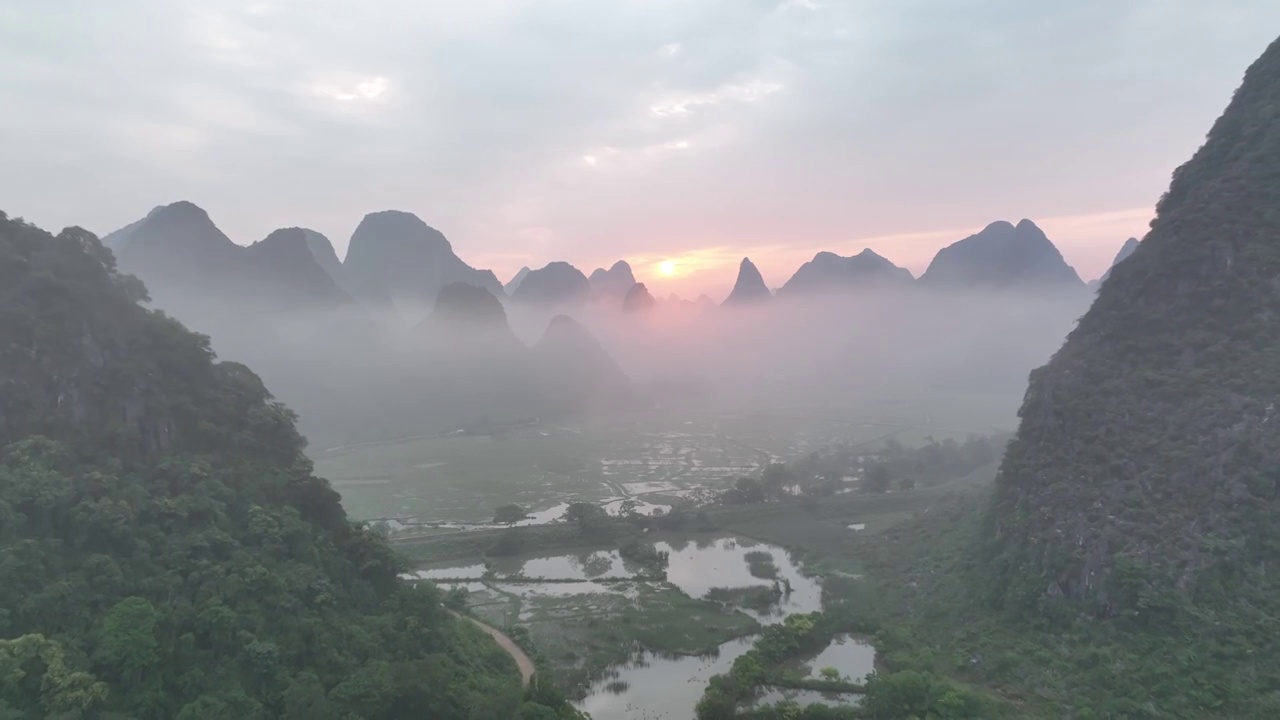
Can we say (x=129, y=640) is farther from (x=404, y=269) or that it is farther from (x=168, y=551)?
(x=404, y=269)

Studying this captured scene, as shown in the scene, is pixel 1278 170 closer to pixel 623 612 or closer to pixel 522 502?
pixel 623 612

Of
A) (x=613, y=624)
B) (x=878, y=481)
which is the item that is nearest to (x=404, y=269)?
(x=878, y=481)

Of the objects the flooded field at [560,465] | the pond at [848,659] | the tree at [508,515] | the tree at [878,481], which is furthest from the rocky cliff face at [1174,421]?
the tree at [508,515]

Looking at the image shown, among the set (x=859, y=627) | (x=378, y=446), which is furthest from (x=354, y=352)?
(x=859, y=627)

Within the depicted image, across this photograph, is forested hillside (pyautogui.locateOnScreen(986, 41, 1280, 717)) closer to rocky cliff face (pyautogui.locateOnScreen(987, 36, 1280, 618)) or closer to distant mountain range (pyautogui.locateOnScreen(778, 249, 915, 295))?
rocky cliff face (pyautogui.locateOnScreen(987, 36, 1280, 618))

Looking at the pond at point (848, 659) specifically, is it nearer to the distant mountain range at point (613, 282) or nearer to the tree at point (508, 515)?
the tree at point (508, 515)

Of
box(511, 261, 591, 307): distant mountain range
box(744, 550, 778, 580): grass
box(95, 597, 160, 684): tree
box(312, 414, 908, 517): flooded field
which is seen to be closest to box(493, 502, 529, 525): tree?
box(312, 414, 908, 517): flooded field

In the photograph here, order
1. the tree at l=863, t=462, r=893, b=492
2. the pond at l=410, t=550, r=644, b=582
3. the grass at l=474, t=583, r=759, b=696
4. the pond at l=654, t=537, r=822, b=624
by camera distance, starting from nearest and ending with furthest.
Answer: the grass at l=474, t=583, r=759, b=696 → the pond at l=654, t=537, r=822, b=624 → the pond at l=410, t=550, r=644, b=582 → the tree at l=863, t=462, r=893, b=492
